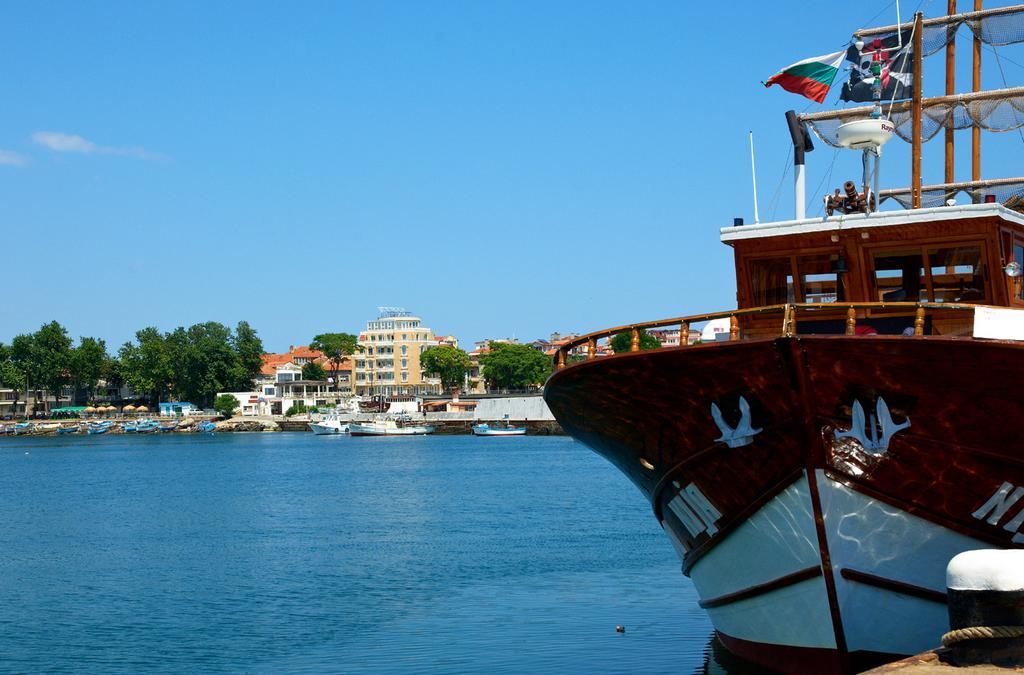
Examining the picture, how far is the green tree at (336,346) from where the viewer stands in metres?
170

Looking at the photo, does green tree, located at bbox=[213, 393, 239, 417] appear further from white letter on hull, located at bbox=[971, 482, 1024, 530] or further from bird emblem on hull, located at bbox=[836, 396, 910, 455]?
white letter on hull, located at bbox=[971, 482, 1024, 530]

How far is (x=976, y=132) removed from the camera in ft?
90.9

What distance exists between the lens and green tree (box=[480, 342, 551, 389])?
6152 inches

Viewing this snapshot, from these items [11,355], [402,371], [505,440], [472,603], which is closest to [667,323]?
[472,603]

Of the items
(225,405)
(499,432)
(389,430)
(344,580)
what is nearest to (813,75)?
(344,580)

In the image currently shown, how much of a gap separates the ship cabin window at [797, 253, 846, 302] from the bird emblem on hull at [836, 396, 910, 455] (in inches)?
115

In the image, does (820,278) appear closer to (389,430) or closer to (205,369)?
(389,430)

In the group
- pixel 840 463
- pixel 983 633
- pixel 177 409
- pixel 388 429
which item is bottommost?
pixel 388 429

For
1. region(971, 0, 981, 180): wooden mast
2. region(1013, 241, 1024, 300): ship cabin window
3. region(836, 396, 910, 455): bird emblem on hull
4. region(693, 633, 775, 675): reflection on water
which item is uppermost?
region(971, 0, 981, 180): wooden mast

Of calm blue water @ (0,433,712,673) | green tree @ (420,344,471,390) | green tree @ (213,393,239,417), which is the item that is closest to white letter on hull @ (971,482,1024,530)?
calm blue water @ (0,433,712,673)

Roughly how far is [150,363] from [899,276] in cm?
15770

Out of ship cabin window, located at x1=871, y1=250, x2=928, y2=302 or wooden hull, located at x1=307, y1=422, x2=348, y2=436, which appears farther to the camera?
wooden hull, located at x1=307, y1=422, x2=348, y2=436

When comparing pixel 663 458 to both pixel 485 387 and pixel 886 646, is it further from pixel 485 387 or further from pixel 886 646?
pixel 485 387

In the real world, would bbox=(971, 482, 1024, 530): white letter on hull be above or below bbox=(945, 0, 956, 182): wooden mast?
below
